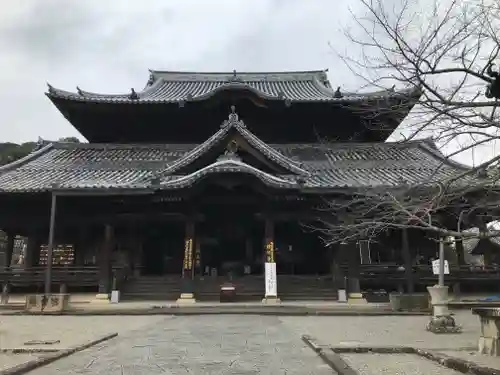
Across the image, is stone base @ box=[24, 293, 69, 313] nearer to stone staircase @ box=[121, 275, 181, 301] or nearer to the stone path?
stone staircase @ box=[121, 275, 181, 301]

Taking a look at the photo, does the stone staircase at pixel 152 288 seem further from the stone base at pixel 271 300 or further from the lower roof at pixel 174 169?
the lower roof at pixel 174 169

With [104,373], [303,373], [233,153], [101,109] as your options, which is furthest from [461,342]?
[101,109]

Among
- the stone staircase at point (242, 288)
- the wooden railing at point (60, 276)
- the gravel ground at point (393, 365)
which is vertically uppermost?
the wooden railing at point (60, 276)

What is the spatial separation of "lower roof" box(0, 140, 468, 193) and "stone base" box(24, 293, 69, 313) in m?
4.60

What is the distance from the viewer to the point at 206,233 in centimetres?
2166

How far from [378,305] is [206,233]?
816cm

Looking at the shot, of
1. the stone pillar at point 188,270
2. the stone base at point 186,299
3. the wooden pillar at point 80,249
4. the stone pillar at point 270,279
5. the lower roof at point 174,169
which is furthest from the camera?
the wooden pillar at point 80,249

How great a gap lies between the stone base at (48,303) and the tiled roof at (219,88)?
10.7 metres

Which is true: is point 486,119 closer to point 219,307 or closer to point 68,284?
point 219,307

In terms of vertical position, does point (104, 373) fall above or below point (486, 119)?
below

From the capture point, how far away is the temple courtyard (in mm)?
7078

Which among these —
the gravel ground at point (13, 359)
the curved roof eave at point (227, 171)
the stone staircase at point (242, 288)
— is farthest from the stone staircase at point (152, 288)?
the gravel ground at point (13, 359)

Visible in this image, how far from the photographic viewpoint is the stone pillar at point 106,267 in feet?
63.9

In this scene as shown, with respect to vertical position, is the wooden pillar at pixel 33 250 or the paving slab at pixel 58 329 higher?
the wooden pillar at pixel 33 250
